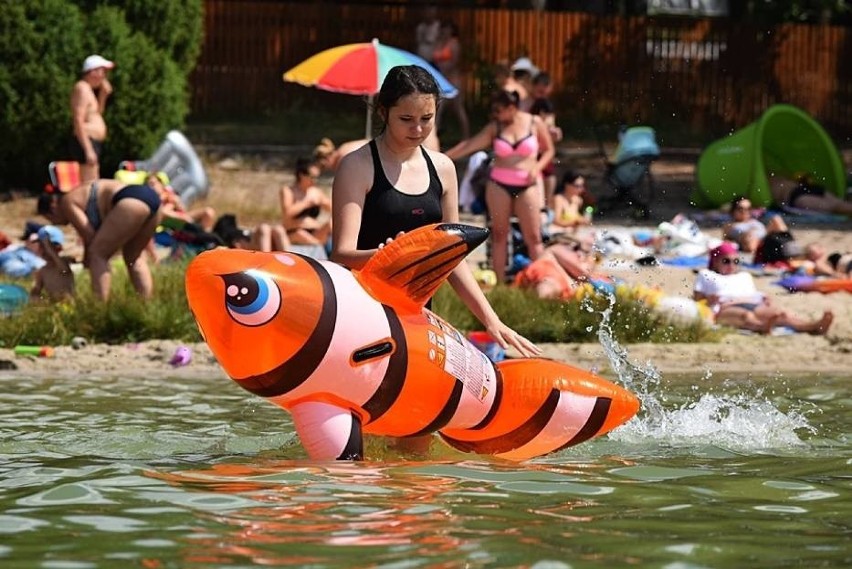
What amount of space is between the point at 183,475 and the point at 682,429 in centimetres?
262

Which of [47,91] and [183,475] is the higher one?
[47,91]

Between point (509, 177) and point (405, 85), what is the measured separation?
6.86 metres

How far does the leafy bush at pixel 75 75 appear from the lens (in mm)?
17891

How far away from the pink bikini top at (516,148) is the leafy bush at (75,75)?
20.8 ft

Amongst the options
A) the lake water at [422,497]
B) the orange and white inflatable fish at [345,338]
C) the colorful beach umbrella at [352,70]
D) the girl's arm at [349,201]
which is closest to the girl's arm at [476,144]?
the colorful beach umbrella at [352,70]

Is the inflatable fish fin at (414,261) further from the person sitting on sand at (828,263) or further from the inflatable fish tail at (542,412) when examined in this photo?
the person sitting on sand at (828,263)

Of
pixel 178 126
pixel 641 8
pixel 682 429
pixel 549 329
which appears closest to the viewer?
pixel 682 429

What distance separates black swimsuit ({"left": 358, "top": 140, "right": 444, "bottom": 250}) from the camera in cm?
666

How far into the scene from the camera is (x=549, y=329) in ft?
36.7

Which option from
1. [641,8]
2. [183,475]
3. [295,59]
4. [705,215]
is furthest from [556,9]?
[183,475]

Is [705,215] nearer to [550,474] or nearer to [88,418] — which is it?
[88,418]

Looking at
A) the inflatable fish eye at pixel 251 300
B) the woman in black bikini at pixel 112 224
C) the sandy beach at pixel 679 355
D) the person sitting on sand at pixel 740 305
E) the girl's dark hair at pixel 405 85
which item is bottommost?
the sandy beach at pixel 679 355

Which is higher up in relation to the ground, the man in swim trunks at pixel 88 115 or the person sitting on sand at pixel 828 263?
the man in swim trunks at pixel 88 115

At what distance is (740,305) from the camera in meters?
12.2
